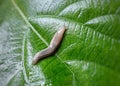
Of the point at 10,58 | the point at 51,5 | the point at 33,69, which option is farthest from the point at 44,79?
the point at 51,5

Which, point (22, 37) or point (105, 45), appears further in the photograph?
point (22, 37)

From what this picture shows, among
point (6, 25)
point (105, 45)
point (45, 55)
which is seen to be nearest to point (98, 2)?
point (105, 45)

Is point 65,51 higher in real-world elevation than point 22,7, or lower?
lower

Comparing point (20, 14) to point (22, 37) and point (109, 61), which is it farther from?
point (109, 61)
